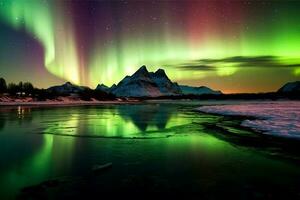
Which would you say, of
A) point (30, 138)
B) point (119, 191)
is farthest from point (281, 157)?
point (30, 138)

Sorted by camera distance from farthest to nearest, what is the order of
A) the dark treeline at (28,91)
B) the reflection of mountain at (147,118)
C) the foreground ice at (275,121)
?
the dark treeline at (28,91) → the reflection of mountain at (147,118) → the foreground ice at (275,121)

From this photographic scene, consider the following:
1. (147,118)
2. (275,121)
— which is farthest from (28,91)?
(275,121)

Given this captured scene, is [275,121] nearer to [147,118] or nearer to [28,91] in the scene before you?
[147,118]

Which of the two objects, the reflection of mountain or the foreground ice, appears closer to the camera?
the foreground ice

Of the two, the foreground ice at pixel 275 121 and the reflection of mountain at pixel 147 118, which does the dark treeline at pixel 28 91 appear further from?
the foreground ice at pixel 275 121

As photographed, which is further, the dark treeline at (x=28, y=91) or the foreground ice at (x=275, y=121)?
the dark treeline at (x=28, y=91)

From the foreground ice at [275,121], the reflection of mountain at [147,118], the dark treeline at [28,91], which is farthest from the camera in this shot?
the dark treeline at [28,91]

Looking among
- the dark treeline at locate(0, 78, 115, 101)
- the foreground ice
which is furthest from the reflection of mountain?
the dark treeline at locate(0, 78, 115, 101)

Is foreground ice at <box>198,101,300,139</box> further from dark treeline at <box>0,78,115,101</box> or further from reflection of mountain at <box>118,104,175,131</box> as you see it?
dark treeline at <box>0,78,115,101</box>

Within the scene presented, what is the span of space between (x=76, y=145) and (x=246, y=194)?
8.49 metres

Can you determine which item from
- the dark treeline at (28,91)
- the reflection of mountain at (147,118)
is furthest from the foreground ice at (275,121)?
the dark treeline at (28,91)

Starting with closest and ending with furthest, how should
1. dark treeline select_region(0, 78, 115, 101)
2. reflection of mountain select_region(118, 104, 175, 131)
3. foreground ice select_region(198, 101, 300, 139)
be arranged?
foreground ice select_region(198, 101, 300, 139) < reflection of mountain select_region(118, 104, 175, 131) < dark treeline select_region(0, 78, 115, 101)

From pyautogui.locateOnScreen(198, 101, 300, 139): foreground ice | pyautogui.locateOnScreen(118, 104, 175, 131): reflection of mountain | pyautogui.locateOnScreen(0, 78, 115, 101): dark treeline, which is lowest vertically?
pyautogui.locateOnScreen(118, 104, 175, 131): reflection of mountain

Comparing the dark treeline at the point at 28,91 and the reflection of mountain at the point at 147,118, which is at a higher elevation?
the dark treeline at the point at 28,91
